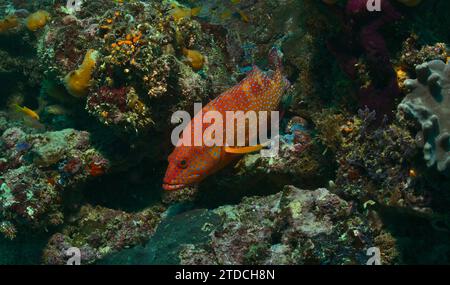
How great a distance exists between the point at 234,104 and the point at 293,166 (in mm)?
1284

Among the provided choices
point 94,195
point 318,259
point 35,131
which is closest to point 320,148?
point 318,259

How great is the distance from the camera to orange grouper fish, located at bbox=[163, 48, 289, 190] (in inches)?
184

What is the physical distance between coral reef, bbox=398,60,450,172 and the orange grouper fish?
173 centimetres

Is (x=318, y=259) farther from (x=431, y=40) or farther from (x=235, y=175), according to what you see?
(x=431, y=40)

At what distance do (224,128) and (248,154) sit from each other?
810mm

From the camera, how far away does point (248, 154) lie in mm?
5523

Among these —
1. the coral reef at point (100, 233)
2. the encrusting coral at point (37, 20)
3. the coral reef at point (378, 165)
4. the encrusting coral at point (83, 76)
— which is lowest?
the coral reef at point (100, 233)

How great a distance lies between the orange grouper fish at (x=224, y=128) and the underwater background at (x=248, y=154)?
14.1 inches

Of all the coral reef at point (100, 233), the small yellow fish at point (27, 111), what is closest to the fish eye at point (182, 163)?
the coral reef at point (100, 233)

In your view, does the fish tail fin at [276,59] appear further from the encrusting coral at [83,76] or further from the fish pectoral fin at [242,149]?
the encrusting coral at [83,76]

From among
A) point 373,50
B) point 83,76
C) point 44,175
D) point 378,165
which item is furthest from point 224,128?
point 44,175

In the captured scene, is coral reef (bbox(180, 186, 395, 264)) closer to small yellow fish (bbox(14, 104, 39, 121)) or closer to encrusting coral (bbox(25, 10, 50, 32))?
small yellow fish (bbox(14, 104, 39, 121))

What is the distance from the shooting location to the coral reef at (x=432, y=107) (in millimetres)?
3842

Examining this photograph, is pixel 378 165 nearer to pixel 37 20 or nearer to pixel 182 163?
pixel 182 163
